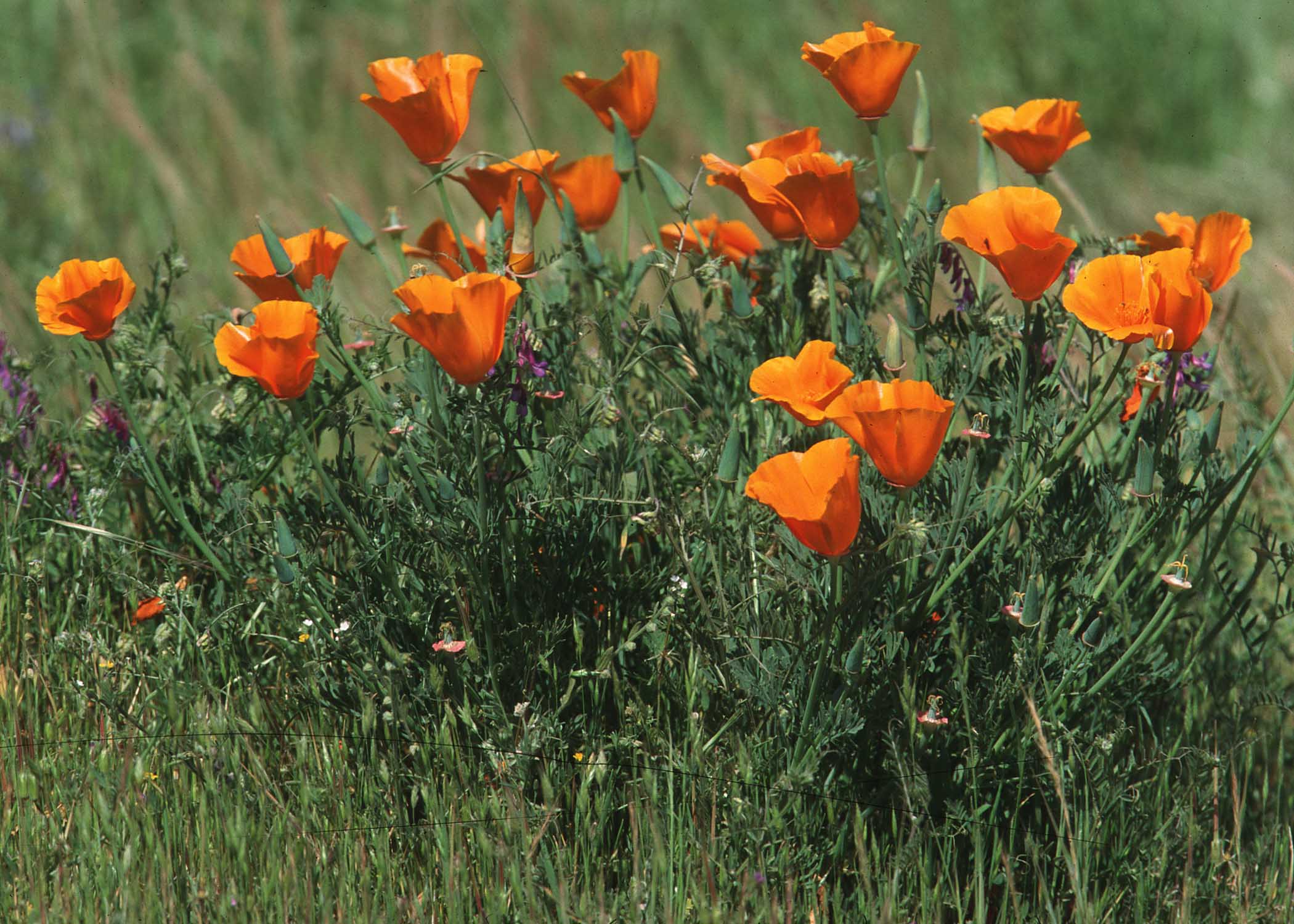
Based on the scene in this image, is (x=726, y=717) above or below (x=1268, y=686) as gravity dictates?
above

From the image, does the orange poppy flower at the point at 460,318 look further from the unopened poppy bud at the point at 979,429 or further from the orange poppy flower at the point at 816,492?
the unopened poppy bud at the point at 979,429

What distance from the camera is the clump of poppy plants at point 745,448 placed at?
162 cm

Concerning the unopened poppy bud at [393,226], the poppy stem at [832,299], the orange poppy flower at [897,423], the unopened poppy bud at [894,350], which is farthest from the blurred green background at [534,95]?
the orange poppy flower at [897,423]

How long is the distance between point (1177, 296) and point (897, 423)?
0.42 m

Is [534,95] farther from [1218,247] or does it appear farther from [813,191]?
[1218,247]

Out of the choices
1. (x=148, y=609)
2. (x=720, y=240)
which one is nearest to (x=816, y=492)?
(x=720, y=240)

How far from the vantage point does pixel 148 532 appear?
2.39 m

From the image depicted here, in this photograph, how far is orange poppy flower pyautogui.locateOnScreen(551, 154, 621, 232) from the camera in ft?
7.44

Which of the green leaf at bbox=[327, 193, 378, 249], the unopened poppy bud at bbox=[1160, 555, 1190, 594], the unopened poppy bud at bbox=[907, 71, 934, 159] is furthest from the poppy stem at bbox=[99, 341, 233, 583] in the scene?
the unopened poppy bud at bbox=[1160, 555, 1190, 594]

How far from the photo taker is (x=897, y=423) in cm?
146

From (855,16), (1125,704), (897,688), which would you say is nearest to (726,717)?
(897,688)

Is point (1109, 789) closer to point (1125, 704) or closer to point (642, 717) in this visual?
point (1125, 704)

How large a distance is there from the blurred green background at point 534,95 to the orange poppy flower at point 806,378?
9.24 ft

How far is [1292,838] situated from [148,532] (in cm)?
201
